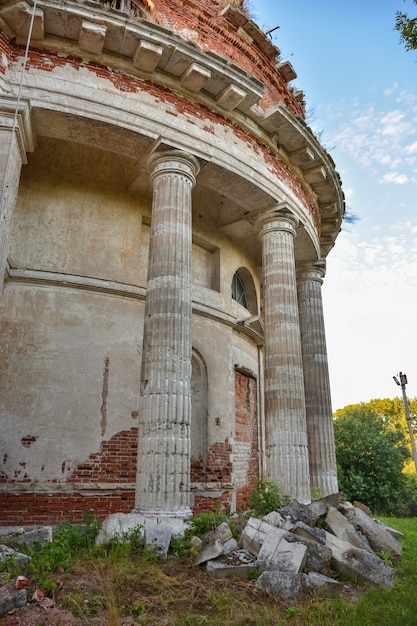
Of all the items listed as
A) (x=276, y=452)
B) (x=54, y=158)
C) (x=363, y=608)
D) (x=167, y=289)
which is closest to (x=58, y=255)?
(x=54, y=158)

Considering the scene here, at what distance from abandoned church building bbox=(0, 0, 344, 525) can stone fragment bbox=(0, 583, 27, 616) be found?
8.21ft

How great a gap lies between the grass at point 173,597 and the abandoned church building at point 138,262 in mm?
1247

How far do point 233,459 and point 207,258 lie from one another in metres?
5.25

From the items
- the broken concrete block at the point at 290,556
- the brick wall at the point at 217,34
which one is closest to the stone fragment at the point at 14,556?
the broken concrete block at the point at 290,556

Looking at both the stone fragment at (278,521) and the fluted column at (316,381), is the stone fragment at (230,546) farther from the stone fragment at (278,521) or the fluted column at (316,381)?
the fluted column at (316,381)

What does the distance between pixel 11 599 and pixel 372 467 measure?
60.5ft

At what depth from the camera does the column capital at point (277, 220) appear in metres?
11.1

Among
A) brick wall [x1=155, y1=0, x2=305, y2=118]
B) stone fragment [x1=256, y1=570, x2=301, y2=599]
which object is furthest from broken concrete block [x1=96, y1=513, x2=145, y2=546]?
brick wall [x1=155, y1=0, x2=305, y2=118]

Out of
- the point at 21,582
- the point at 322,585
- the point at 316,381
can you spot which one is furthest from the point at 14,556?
the point at 316,381

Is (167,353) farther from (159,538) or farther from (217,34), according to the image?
(217,34)

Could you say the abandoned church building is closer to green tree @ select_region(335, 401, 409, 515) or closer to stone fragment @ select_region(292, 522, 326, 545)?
stone fragment @ select_region(292, 522, 326, 545)

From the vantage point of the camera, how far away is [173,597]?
198 inches

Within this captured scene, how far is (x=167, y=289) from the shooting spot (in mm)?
8141

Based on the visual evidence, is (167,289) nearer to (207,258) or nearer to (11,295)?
(11,295)
